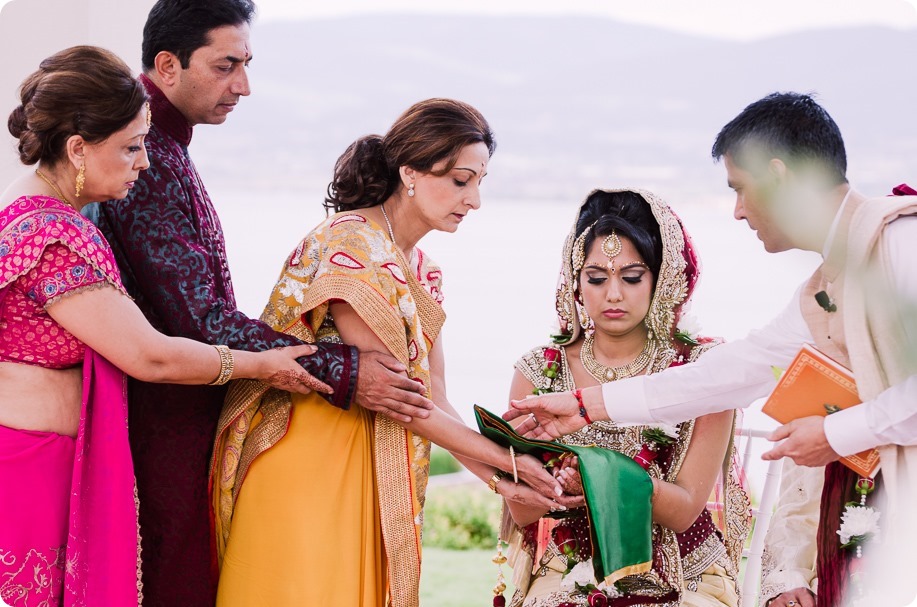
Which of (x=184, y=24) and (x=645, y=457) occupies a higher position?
(x=184, y=24)

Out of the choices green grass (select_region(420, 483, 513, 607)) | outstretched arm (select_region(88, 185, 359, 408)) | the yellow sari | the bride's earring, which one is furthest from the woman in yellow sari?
green grass (select_region(420, 483, 513, 607))

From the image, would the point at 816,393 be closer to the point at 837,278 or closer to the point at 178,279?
the point at 837,278

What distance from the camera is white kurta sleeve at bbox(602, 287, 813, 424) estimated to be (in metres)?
2.68

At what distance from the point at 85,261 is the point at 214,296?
1.33ft

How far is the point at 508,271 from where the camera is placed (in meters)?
14.1

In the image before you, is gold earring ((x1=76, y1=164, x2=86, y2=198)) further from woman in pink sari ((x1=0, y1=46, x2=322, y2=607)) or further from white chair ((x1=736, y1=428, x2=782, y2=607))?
white chair ((x1=736, y1=428, x2=782, y2=607))

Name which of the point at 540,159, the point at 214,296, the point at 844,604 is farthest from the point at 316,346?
the point at 540,159

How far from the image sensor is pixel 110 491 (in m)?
2.44

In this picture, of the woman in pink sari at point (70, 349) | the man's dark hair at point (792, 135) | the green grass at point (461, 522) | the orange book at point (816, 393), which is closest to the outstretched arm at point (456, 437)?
the woman in pink sari at point (70, 349)

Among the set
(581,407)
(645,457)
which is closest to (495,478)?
(581,407)

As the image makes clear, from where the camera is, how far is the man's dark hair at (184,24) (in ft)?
8.92

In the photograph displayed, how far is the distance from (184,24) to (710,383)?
68.8 inches

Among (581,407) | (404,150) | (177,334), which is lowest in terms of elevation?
(581,407)

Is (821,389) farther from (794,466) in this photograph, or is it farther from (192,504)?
(192,504)
